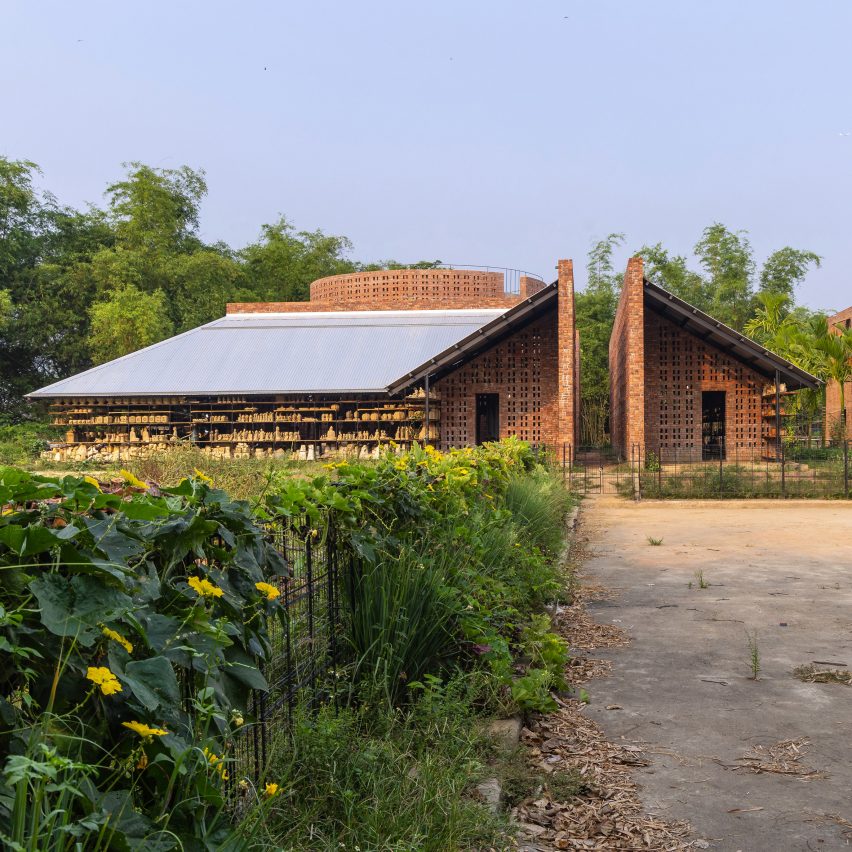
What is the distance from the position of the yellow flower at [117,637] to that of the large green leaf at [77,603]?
0.03 m

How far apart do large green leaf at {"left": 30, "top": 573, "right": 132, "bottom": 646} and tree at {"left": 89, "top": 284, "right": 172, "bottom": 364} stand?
133ft

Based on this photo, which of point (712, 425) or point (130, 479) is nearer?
point (130, 479)

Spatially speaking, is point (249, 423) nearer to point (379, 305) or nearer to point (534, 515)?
point (379, 305)

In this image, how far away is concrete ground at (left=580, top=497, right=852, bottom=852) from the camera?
→ 3672 mm

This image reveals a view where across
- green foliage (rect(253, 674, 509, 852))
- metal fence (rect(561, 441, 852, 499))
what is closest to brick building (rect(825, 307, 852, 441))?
metal fence (rect(561, 441, 852, 499))

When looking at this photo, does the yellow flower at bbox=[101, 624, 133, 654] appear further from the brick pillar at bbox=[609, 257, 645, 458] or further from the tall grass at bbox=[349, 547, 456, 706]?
the brick pillar at bbox=[609, 257, 645, 458]

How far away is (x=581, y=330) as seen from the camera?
147 feet

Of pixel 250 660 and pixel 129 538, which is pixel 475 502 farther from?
pixel 129 538

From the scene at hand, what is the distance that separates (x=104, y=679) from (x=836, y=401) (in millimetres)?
41744

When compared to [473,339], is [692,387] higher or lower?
lower

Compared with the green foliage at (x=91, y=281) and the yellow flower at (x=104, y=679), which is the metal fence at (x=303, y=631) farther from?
the green foliage at (x=91, y=281)

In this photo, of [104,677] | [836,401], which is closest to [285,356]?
[836,401]

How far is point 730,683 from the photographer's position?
5324 mm

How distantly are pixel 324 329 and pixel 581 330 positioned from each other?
16546mm
